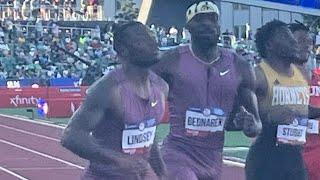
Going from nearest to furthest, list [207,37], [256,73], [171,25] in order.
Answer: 1. [207,37]
2. [256,73]
3. [171,25]

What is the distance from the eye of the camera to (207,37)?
719 centimetres

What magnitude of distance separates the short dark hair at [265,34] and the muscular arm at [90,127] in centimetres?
237

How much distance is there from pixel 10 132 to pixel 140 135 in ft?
64.7

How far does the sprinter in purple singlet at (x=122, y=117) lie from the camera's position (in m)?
6.03

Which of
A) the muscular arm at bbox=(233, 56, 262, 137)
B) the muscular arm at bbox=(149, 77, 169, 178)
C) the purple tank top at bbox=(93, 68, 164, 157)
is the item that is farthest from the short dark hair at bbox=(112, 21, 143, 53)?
the muscular arm at bbox=(233, 56, 262, 137)

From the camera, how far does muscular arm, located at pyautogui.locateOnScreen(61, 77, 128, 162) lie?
596cm

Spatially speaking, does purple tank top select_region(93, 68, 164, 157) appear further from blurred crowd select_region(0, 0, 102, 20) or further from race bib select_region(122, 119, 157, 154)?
blurred crowd select_region(0, 0, 102, 20)

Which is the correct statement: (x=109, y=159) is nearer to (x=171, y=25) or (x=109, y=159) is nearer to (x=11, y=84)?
(x=11, y=84)

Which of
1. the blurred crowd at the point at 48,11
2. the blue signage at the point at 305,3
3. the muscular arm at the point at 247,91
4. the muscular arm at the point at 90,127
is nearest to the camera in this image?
the muscular arm at the point at 90,127

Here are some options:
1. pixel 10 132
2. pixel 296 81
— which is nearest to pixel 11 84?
pixel 10 132

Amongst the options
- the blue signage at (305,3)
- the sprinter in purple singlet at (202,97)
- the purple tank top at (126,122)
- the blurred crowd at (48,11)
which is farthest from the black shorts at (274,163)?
the blurred crowd at (48,11)

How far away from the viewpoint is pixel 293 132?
8.04m

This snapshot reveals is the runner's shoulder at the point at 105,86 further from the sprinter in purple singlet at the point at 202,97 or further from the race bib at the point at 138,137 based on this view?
the sprinter in purple singlet at the point at 202,97

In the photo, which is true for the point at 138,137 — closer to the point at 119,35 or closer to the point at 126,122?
the point at 126,122
